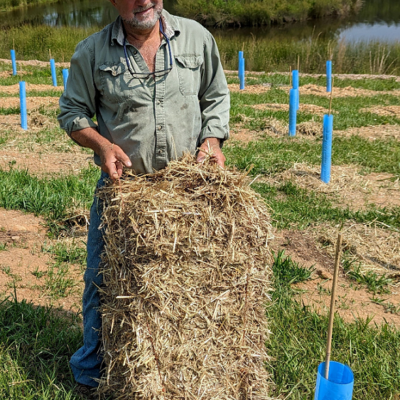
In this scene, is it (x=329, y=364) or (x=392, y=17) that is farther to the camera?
(x=392, y=17)

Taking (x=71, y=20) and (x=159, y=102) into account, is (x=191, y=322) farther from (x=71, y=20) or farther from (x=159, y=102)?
(x=71, y=20)

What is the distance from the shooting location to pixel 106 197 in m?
2.35

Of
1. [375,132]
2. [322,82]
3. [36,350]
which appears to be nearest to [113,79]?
[36,350]

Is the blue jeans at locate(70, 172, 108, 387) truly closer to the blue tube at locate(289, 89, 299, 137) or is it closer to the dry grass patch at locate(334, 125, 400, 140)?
the blue tube at locate(289, 89, 299, 137)

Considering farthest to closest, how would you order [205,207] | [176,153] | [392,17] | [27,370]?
[392,17], [27,370], [176,153], [205,207]

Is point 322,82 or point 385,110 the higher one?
point 322,82

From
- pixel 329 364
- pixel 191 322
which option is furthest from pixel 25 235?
pixel 329 364

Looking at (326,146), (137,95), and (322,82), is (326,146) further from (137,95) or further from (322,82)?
(322,82)

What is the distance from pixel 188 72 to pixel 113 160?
630mm

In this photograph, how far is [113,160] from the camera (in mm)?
2330

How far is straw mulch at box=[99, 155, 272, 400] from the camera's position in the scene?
2.15 metres

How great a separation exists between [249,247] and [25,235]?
288cm

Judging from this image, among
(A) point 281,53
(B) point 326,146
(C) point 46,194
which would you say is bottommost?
(C) point 46,194

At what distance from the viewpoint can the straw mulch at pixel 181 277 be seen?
7.04 feet
